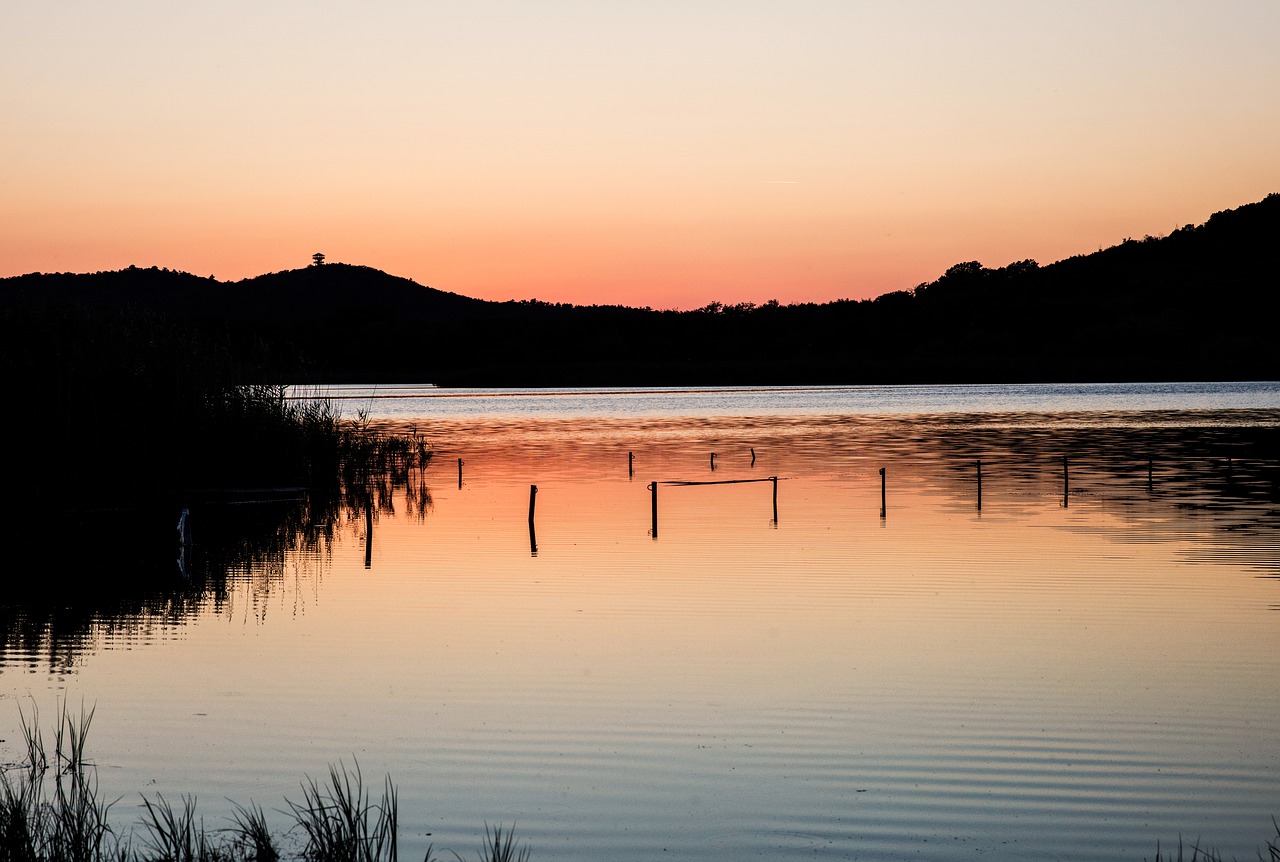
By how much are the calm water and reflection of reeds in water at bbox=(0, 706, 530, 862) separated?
0.30m

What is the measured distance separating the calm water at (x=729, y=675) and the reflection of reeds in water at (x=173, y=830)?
302 mm

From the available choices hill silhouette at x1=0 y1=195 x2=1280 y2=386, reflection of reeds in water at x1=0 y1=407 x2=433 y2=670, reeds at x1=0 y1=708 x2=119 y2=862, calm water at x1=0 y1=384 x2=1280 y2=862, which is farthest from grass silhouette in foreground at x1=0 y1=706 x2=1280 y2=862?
hill silhouette at x1=0 y1=195 x2=1280 y2=386

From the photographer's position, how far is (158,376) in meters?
30.6

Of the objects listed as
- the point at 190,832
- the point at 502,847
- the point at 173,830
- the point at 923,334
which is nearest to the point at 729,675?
the point at 502,847

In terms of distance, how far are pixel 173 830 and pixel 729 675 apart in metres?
7.76

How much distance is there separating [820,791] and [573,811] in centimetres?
198

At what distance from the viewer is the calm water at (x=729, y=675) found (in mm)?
10156

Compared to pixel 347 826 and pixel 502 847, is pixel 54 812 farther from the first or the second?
pixel 502 847

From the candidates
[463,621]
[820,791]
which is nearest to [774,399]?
[463,621]

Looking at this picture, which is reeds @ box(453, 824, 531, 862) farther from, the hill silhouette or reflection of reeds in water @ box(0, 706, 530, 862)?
the hill silhouette

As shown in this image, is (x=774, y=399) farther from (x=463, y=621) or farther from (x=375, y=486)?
(x=463, y=621)

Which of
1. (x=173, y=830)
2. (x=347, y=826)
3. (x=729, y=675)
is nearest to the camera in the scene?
(x=173, y=830)

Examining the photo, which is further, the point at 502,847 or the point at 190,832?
the point at 502,847

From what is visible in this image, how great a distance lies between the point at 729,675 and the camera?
14797mm
